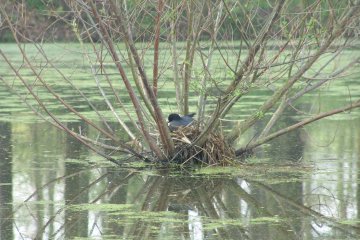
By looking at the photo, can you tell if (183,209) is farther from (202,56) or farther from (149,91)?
(202,56)

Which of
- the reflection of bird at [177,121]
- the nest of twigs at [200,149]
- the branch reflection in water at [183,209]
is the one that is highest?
the reflection of bird at [177,121]

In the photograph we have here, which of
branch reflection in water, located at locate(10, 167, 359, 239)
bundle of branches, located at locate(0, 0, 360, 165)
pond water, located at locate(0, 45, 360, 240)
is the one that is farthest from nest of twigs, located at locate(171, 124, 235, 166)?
branch reflection in water, located at locate(10, 167, 359, 239)

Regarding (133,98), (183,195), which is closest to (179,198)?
(183,195)

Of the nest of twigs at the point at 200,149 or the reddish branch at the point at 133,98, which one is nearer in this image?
the reddish branch at the point at 133,98

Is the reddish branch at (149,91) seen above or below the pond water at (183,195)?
above

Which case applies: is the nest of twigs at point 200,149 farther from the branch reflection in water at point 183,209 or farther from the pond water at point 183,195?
the branch reflection in water at point 183,209

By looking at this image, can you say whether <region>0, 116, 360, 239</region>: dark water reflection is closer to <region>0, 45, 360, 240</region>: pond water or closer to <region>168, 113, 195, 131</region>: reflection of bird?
<region>0, 45, 360, 240</region>: pond water

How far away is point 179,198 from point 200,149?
4.62 ft

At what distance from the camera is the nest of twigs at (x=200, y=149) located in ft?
26.4

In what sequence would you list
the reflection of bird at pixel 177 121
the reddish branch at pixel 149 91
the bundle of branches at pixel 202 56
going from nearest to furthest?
the reddish branch at pixel 149 91, the bundle of branches at pixel 202 56, the reflection of bird at pixel 177 121

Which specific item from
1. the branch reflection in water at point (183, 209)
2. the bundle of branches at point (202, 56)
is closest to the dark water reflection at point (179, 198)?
the branch reflection in water at point (183, 209)

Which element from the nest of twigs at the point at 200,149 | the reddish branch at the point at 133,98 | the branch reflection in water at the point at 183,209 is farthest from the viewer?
the nest of twigs at the point at 200,149

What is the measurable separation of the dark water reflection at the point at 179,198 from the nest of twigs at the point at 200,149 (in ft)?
0.65

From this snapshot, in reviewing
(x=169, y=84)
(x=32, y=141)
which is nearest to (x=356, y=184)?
(x=32, y=141)
